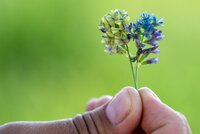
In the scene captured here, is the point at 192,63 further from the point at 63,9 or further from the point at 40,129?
the point at 40,129

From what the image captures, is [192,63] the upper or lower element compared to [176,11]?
lower

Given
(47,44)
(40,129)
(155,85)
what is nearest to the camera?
Result: (40,129)

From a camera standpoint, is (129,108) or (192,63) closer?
(129,108)

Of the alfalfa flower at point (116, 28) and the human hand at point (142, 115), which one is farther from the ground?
the alfalfa flower at point (116, 28)

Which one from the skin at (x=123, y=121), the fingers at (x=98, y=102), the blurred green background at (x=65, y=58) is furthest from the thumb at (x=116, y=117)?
the blurred green background at (x=65, y=58)

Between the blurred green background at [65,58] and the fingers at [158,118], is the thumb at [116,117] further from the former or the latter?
the blurred green background at [65,58]

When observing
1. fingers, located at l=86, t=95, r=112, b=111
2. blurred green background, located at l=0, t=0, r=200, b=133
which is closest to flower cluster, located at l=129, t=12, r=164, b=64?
fingers, located at l=86, t=95, r=112, b=111

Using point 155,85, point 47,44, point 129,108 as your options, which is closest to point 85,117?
point 129,108
